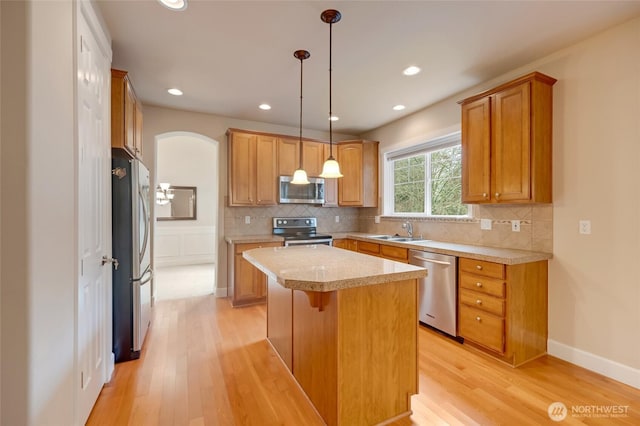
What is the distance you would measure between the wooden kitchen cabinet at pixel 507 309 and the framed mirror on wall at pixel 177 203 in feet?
20.8

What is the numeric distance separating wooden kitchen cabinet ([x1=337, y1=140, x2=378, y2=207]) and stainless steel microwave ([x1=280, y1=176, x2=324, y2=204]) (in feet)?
1.20

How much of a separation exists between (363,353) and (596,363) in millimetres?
2062

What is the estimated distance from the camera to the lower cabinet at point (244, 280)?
388cm

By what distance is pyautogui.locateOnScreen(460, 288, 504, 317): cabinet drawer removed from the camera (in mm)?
2475

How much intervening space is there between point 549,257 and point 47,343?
3475 mm

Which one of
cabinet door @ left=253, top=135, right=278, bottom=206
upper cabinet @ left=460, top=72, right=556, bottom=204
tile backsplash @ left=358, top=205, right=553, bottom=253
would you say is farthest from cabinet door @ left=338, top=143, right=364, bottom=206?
upper cabinet @ left=460, top=72, right=556, bottom=204

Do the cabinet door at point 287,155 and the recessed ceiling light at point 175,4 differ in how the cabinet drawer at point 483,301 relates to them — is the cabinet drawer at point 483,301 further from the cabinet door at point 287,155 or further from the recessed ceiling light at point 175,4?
the recessed ceiling light at point 175,4

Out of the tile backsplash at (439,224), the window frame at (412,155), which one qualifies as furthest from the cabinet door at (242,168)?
the window frame at (412,155)

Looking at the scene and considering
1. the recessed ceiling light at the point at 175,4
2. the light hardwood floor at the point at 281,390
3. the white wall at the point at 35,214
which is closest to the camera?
the white wall at the point at 35,214

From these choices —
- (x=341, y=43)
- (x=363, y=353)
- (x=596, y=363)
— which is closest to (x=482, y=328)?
(x=596, y=363)

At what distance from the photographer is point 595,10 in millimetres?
2023

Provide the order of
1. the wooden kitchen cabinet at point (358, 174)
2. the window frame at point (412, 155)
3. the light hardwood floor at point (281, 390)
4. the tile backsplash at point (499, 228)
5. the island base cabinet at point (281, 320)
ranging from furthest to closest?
the wooden kitchen cabinet at point (358, 174)
the window frame at point (412, 155)
the tile backsplash at point (499, 228)
the island base cabinet at point (281, 320)
the light hardwood floor at point (281, 390)

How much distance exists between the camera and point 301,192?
459cm

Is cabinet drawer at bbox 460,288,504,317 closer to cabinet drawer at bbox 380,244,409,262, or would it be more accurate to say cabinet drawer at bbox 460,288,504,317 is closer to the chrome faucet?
cabinet drawer at bbox 380,244,409,262
